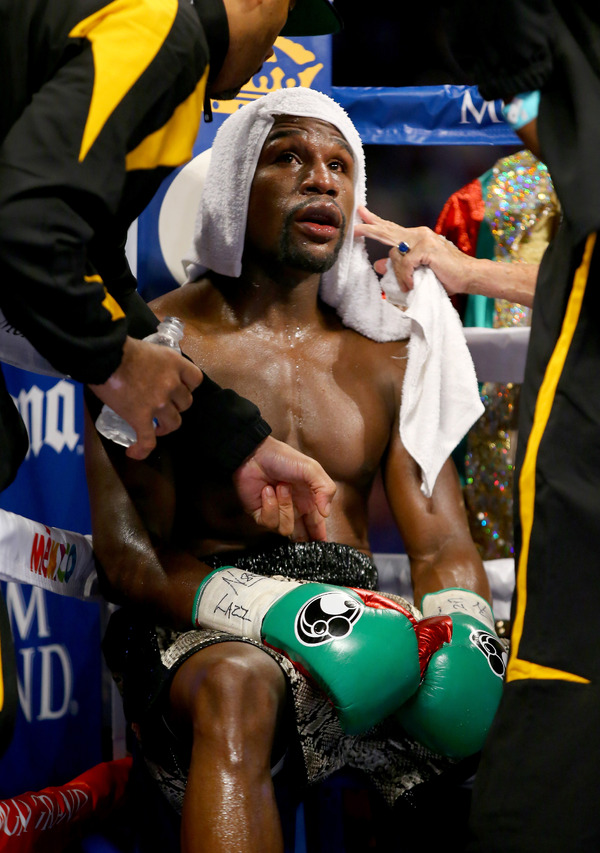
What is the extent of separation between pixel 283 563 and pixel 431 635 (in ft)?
1.04

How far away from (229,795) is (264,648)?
245mm

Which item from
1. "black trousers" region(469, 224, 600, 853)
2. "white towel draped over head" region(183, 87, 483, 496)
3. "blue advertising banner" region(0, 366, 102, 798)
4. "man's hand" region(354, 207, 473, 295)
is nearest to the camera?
"black trousers" region(469, 224, 600, 853)

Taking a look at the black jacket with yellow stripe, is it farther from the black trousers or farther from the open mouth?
the open mouth

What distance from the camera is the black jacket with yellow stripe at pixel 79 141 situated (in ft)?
2.97

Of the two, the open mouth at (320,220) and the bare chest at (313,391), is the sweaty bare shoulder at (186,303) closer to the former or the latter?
the bare chest at (313,391)

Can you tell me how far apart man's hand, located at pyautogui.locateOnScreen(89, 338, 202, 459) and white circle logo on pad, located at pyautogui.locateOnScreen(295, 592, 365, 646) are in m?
0.36

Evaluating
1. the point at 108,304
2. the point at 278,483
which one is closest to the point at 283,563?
the point at 278,483

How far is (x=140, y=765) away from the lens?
5.06 feet

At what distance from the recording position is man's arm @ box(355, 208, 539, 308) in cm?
198

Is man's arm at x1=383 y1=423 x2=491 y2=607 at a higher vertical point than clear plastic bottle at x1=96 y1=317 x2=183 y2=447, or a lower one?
lower

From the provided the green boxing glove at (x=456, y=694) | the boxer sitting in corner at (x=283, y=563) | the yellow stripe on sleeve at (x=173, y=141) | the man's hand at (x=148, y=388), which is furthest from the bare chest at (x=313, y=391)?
the yellow stripe on sleeve at (x=173, y=141)

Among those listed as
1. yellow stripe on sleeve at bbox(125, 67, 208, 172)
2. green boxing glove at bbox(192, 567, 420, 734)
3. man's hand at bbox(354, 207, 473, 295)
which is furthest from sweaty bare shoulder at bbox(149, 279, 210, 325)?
yellow stripe on sleeve at bbox(125, 67, 208, 172)

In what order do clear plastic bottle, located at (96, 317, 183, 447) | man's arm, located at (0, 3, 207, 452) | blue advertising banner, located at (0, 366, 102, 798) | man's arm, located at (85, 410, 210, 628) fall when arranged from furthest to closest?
blue advertising banner, located at (0, 366, 102, 798)
man's arm, located at (85, 410, 210, 628)
clear plastic bottle, located at (96, 317, 183, 447)
man's arm, located at (0, 3, 207, 452)

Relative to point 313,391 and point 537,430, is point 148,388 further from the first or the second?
point 313,391
